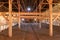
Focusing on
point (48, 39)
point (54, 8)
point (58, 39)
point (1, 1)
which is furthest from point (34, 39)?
point (54, 8)

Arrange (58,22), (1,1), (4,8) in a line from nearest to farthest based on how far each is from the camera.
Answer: (1,1), (4,8), (58,22)

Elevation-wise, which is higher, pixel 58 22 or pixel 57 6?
pixel 57 6

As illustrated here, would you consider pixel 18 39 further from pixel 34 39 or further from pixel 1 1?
pixel 1 1

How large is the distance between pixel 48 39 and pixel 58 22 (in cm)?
898

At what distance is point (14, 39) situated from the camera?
5.91 m

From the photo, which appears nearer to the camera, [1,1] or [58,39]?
[58,39]

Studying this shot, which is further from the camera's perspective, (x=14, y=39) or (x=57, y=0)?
(x=57, y=0)

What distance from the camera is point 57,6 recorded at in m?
14.3

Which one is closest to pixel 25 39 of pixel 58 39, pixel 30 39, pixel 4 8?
pixel 30 39

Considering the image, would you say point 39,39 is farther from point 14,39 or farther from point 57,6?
point 57,6

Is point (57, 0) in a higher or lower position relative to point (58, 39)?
higher

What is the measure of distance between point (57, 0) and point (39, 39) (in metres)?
6.71

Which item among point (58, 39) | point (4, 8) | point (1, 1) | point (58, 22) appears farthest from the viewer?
point (58, 22)

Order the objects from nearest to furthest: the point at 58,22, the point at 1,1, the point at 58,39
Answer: the point at 58,39 → the point at 1,1 → the point at 58,22
